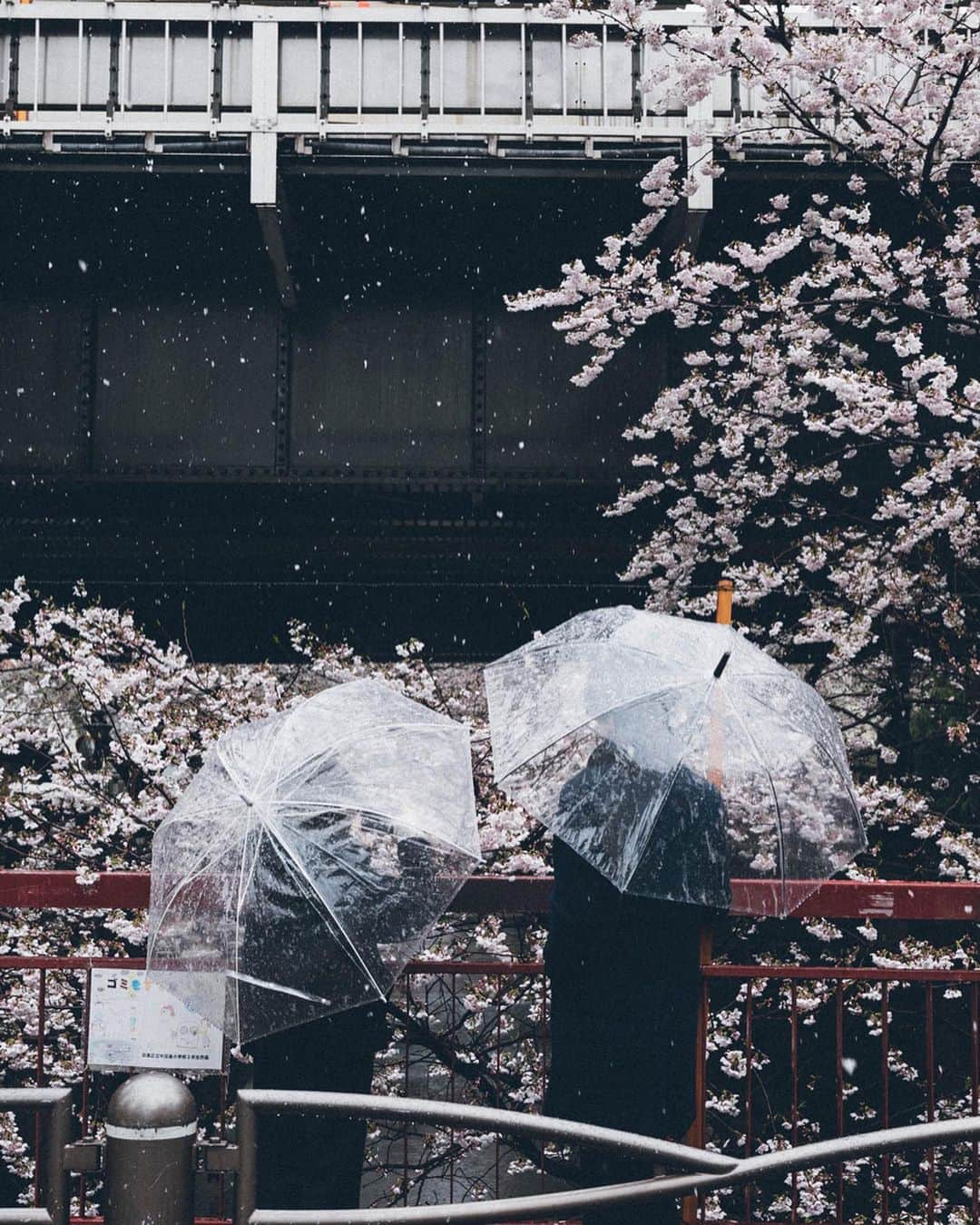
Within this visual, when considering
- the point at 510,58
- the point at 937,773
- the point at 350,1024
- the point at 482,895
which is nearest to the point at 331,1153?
the point at 350,1024

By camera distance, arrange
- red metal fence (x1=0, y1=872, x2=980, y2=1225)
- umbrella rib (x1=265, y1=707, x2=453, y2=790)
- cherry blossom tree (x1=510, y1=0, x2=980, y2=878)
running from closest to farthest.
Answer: umbrella rib (x1=265, y1=707, x2=453, y2=790) < red metal fence (x1=0, y1=872, x2=980, y2=1225) < cherry blossom tree (x1=510, y1=0, x2=980, y2=878)

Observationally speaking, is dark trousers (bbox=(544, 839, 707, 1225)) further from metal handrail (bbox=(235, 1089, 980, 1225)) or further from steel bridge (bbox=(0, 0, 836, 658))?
steel bridge (bbox=(0, 0, 836, 658))

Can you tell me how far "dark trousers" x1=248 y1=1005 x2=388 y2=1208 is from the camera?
3.32 m

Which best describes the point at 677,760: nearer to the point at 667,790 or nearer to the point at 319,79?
the point at 667,790

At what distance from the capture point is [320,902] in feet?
10.7

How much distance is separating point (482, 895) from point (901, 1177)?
524 centimetres

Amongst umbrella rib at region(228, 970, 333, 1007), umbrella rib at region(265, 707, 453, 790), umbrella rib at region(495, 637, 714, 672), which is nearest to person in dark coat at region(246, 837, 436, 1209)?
umbrella rib at region(228, 970, 333, 1007)

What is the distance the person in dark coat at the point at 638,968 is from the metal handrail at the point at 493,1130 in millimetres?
846

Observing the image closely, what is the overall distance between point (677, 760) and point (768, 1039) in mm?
6126

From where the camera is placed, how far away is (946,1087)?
27.3ft

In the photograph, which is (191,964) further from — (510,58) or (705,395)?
(510,58)

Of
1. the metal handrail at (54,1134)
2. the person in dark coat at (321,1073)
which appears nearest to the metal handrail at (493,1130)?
the metal handrail at (54,1134)

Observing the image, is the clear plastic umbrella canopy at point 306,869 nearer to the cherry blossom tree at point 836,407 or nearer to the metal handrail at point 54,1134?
the metal handrail at point 54,1134

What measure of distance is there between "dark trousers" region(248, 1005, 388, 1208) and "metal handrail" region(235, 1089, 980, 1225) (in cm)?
99
